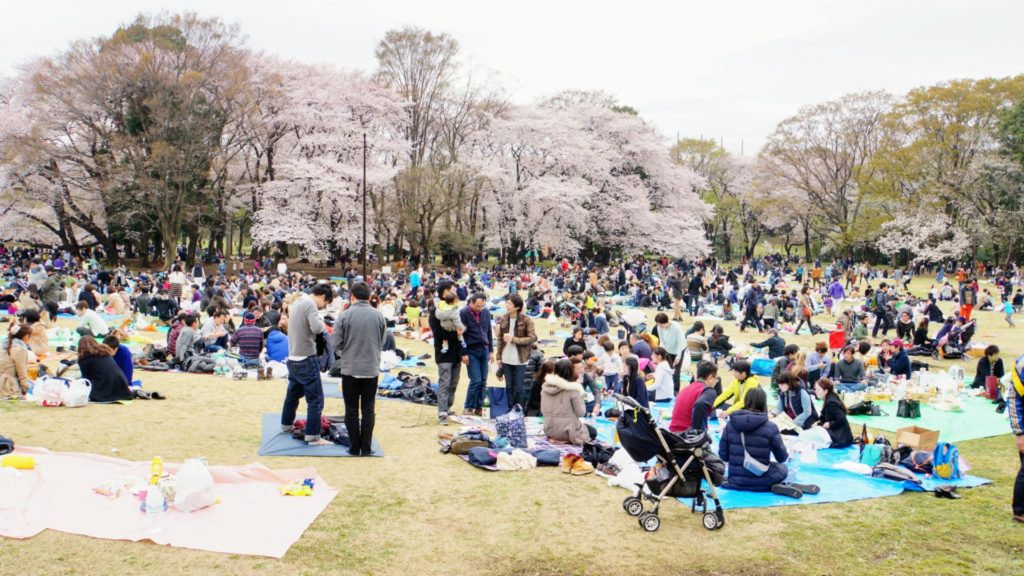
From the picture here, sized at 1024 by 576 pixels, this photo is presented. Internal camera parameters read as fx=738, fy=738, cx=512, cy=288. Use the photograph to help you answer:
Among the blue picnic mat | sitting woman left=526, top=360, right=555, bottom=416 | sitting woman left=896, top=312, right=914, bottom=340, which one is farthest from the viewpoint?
sitting woman left=896, top=312, right=914, bottom=340

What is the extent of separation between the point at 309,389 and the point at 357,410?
489 mm

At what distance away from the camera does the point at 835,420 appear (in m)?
8.12

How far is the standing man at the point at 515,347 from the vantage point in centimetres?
867

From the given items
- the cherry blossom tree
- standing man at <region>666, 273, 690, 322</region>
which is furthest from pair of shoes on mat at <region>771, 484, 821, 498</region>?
the cherry blossom tree

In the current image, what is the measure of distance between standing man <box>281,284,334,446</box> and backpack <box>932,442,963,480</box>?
18.5 feet

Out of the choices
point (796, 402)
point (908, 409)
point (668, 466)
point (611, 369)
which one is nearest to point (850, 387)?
point (908, 409)

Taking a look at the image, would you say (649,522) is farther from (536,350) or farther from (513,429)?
(536,350)

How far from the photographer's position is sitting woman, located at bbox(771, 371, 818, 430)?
836 centimetres

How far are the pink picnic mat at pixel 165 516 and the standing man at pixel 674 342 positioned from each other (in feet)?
20.9

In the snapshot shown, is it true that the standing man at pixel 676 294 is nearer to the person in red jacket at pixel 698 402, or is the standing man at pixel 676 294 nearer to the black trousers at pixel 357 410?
the person in red jacket at pixel 698 402

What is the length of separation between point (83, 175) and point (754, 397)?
32.4m

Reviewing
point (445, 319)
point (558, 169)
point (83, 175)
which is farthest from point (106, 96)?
point (445, 319)

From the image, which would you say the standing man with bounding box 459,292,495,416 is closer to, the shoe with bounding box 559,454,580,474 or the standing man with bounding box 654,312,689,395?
the shoe with bounding box 559,454,580,474

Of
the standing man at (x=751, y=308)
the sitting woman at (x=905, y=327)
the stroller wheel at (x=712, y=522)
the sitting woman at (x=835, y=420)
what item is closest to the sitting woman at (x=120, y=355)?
the stroller wheel at (x=712, y=522)
